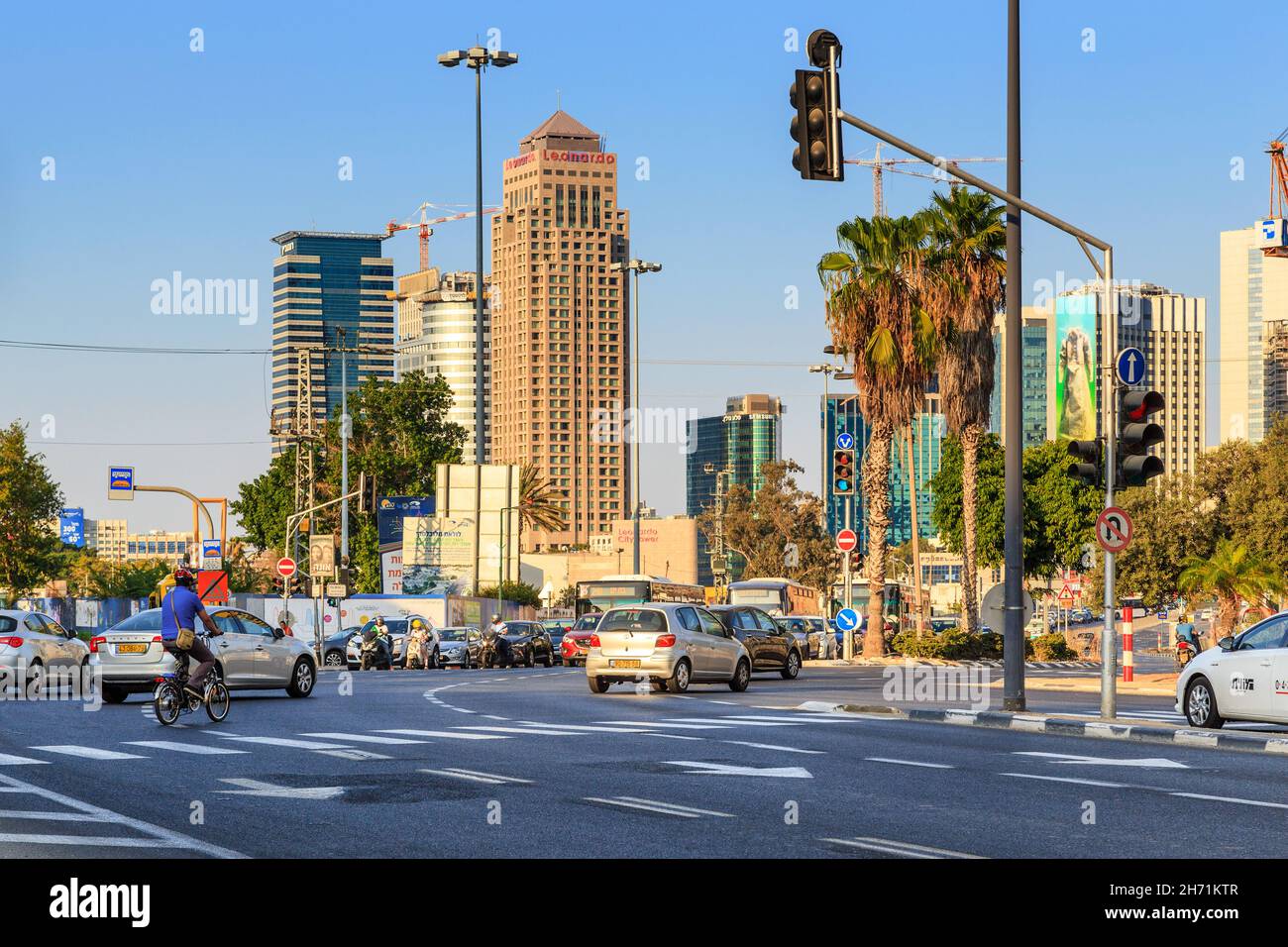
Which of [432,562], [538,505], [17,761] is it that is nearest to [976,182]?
[17,761]

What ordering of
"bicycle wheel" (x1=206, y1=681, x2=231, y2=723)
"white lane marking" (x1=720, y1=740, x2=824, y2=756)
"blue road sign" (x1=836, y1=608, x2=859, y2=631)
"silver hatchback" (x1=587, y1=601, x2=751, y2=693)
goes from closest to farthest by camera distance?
"white lane marking" (x1=720, y1=740, x2=824, y2=756) → "bicycle wheel" (x1=206, y1=681, x2=231, y2=723) → "silver hatchback" (x1=587, y1=601, x2=751, y2=693) → "blue road sign" (x1=836, y1=608, x2=859, y2=631)

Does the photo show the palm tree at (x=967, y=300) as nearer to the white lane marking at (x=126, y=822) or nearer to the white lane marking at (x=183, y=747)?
the white lane marking at (x=183, y=747)

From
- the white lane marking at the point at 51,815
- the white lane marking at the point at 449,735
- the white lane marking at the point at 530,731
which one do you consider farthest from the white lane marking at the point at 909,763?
the white lane marking at the point at 51,815

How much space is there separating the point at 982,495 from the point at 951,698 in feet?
144

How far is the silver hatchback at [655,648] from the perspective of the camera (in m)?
30.4

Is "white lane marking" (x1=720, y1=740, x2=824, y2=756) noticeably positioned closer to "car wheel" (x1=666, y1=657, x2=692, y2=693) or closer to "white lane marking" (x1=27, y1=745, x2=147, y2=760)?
"white lane marking" (x1=27, y1=745, x2=147, y2=760)

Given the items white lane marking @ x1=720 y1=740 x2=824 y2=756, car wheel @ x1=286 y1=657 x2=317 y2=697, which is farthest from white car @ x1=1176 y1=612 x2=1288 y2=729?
car wheel @ x1=286 y1=657 x2=317 y2=697

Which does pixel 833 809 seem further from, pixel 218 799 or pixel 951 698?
pixel 951 698

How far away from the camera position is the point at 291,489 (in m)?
111

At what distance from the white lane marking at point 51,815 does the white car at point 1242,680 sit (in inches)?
516

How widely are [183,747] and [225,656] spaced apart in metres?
9.70

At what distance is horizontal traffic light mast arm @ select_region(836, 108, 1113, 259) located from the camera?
20.1 m

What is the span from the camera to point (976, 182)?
69.7ft

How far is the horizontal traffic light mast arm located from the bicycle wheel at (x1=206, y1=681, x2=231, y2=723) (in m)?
10.5
